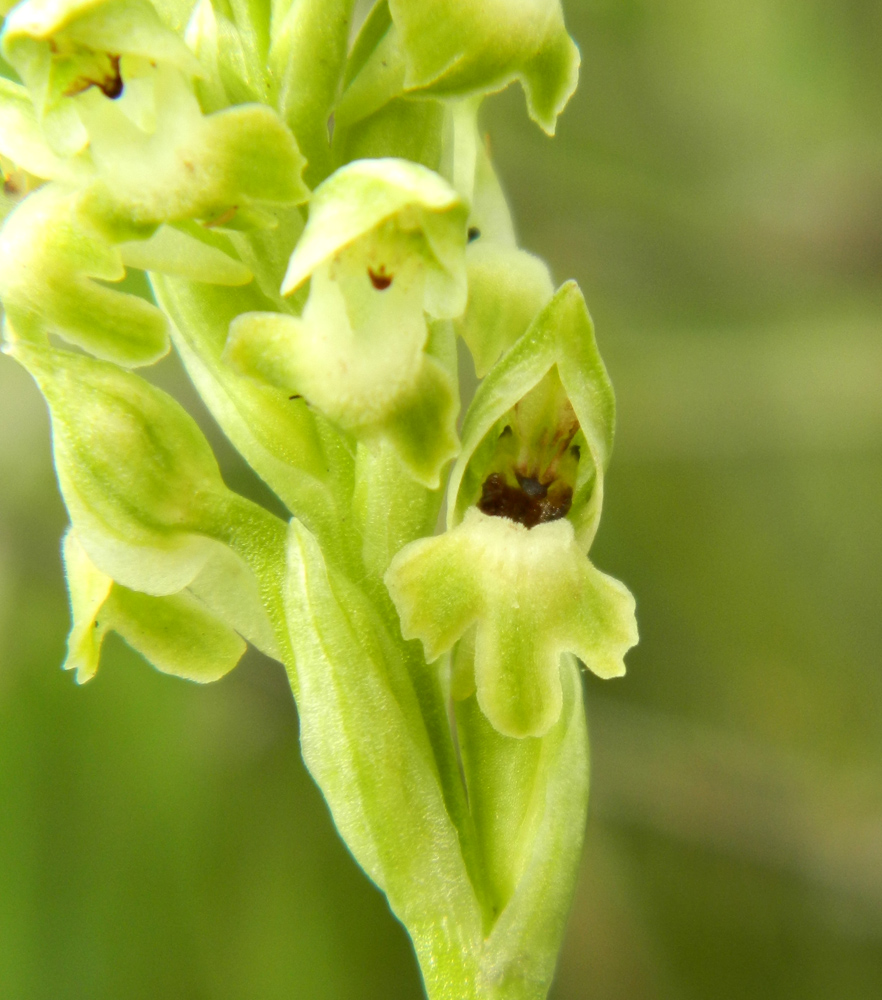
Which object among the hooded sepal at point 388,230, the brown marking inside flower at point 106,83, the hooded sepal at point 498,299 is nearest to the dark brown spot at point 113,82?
the brown marking inside flower at point 106,83

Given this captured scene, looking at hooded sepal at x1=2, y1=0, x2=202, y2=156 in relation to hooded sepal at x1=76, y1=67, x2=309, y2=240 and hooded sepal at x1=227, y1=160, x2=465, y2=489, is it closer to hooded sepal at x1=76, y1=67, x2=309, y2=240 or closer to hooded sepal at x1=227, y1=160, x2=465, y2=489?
hooded sepal at x1=76, y1=67, x2=309, y2=240

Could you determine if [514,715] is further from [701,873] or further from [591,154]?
[591,154]

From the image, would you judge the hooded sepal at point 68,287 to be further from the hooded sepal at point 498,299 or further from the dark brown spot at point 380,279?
the hooded sepal at point 498,299

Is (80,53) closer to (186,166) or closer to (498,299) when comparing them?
(186,166)

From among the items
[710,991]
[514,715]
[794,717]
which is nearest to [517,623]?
[514,715]

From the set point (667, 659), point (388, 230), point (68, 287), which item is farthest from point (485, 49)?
point (667, 659)
